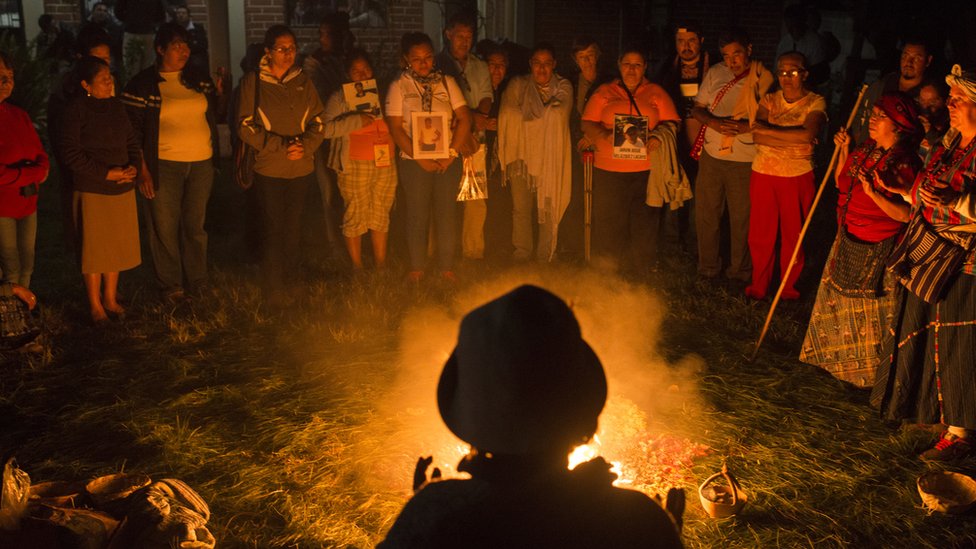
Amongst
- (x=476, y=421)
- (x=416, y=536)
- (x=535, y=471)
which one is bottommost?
(x=416, y=536)

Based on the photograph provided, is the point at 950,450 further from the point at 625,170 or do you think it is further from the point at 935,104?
the point at 625,170

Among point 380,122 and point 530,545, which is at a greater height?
point 380,122

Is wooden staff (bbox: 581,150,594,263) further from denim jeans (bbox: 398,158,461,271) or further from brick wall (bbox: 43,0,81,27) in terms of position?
brick wall (bbox: 43,0,81,27)

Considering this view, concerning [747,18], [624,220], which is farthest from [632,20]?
[624,220]

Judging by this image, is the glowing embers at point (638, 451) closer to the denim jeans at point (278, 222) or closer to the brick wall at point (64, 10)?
the denim jeans at point (278, 222)

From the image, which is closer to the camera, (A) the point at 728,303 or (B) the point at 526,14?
(A) the point at 728,303

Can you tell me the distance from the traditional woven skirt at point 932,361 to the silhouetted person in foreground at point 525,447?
11.4ft

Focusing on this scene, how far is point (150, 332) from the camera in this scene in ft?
22.0

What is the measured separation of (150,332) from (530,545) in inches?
223

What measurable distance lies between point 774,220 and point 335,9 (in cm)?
983

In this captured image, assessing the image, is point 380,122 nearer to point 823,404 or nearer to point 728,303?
point 728,303

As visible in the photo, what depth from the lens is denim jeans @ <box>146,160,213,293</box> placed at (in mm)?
7055

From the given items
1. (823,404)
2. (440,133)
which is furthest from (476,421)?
(440,133)

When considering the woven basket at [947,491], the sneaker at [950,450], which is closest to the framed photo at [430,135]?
the sneaker at [950,450]
